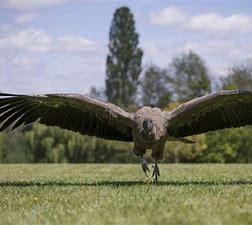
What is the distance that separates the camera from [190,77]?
7519 centimetres

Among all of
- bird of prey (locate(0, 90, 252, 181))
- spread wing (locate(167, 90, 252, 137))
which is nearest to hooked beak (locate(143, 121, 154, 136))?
bird of prey (locate(0, 90, 252, 181))

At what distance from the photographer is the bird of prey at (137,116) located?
1243 cm

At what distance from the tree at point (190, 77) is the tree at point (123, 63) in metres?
8.29

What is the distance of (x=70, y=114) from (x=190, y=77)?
6234cm

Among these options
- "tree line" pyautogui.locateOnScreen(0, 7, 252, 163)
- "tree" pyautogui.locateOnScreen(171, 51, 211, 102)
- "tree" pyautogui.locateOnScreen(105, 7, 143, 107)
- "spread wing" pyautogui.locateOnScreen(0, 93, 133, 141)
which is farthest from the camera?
"tree" pyautogui.locateOnScreen(105, 7, 143, 107)

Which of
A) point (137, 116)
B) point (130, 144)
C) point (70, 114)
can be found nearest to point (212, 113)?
point (137, 116)

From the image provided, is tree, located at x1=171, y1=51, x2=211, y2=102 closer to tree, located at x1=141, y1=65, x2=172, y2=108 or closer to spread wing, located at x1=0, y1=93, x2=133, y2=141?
tree, located at x1=141, y1=65, x2=172, y2=108

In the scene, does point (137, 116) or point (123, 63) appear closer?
point (137, 116)

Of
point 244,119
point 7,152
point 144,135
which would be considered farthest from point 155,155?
point 7,152

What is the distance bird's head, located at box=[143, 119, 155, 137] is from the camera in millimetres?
12086

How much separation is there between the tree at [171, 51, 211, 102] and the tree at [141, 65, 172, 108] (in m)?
1.43

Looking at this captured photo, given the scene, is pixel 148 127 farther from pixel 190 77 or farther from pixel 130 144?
pixel 190 77

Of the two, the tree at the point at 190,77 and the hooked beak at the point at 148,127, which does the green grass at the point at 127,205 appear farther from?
the tree at the point at 190,77

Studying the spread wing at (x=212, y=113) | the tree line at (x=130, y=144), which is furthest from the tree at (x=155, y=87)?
the spread wing at (x=212, y=113)
